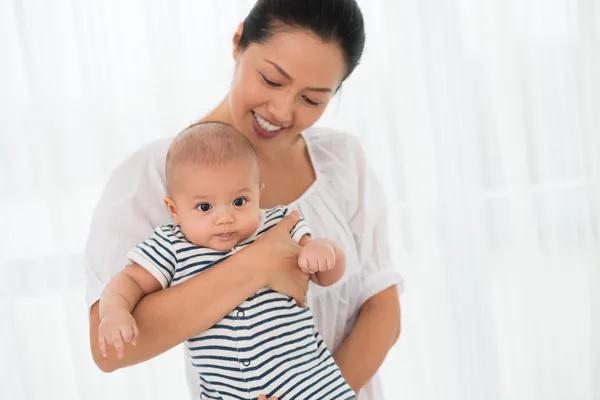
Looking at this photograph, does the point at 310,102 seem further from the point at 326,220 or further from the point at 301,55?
the point at 326,220

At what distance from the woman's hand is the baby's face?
1.9 inches

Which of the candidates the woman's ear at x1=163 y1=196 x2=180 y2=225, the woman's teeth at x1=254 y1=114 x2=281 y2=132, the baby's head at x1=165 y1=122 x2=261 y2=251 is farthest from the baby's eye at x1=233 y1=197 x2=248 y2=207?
the woman's teeth at x1=254 y1=114 x2=281 y2=132

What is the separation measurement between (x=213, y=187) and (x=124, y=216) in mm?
219

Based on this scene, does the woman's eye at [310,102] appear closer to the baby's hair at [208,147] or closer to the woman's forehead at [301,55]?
the woman's forehead at [301,55]

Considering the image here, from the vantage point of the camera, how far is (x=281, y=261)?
1.26 meters

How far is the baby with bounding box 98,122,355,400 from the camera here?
1227mm

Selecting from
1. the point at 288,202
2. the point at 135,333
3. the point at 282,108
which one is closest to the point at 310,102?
the point at 282,108

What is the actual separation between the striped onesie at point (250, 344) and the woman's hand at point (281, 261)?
21 mm

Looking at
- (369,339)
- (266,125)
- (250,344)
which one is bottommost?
(369,339)

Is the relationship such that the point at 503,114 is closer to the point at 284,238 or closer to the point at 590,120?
the point at 590,120

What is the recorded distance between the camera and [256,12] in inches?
57.2

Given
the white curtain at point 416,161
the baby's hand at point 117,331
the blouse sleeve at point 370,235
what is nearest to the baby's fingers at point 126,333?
the baby's hand at point 117,331

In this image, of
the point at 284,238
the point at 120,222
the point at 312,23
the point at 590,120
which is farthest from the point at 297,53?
the point at 590,120

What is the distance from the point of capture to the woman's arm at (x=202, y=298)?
122 centimetres
